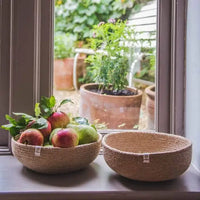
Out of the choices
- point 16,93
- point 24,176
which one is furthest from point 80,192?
point 16,93

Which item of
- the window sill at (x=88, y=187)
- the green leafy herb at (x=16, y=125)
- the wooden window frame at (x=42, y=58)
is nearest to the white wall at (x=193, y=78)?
the wooden window frame at (x=42, y=58)

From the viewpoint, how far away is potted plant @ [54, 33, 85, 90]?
1.28 metres

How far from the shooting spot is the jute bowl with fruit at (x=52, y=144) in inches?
37.7

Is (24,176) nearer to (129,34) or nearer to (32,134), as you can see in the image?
(32,134)

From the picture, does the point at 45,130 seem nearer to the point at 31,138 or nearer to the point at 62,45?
the point at 31,138

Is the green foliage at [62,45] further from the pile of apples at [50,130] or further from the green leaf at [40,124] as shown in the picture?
the green leaf at [40,124]

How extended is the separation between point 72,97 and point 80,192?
1.65 feet

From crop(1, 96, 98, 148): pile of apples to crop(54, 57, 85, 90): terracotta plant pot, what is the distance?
160 mm

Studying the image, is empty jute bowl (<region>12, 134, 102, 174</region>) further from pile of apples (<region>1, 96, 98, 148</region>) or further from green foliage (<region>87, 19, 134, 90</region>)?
green foliage (<region>87, 19, 134, 90</region>)

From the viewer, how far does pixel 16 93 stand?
46.5 inches

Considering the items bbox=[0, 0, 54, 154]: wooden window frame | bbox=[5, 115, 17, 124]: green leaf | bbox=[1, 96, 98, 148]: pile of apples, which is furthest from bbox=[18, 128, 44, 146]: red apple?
bbox=[0, 0, 54, 154]: wooden window frame

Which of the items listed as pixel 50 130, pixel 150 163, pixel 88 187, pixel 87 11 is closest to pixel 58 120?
pixel 50 130

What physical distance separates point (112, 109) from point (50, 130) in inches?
12.9

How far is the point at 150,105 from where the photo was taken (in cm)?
129
